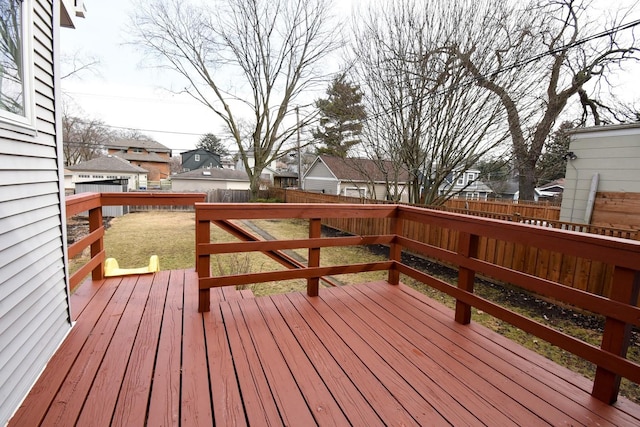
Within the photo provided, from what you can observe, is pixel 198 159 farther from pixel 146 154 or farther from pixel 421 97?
pixel 421 97

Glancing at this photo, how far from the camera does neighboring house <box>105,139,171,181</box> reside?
38.3m

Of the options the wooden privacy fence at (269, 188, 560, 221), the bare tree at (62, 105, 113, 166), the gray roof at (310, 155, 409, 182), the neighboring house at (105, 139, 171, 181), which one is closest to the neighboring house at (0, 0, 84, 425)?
the gray roof at (310, 155, 409, 182)

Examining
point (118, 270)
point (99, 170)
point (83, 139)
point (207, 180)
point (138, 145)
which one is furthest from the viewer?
point (138, 145)

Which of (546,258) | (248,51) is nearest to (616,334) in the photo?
A: (546,258)

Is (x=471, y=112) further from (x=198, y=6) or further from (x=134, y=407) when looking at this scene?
(x=198, y=6)

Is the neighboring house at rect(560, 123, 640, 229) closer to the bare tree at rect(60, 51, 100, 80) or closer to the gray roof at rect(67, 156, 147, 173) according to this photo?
the bare tree at rect(60, 51, 100, 80)

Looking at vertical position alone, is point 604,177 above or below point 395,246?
above

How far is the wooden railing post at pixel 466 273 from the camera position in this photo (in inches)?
90.0

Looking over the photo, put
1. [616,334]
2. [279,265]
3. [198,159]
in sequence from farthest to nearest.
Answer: [198,159], [279,265], [616,334]

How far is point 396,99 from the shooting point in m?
6.68

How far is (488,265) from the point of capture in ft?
6.95

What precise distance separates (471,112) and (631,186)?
10.4 ft

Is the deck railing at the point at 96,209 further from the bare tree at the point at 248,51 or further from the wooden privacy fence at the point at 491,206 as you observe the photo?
the bare tree at the point at 248,51

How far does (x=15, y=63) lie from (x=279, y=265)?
550 cm
